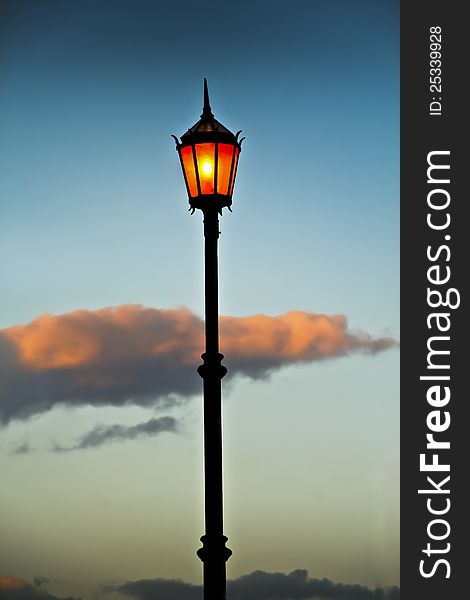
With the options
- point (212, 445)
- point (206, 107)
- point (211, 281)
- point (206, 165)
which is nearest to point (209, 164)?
point (206, 165)

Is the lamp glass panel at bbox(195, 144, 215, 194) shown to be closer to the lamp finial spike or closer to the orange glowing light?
the orange glowing light

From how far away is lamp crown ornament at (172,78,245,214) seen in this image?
7.47 metres

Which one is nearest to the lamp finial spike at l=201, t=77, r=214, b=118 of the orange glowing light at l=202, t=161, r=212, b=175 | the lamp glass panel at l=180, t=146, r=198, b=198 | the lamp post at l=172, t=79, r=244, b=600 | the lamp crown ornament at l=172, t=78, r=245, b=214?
the lamp post at l=172, t=79, r=244, b=600

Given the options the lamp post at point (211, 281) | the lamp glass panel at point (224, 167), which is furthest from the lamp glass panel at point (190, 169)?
the lamp glass panel at point (224, 167)

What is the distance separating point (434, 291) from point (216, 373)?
5.99 meters

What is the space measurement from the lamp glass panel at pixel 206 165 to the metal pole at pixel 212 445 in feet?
1.43

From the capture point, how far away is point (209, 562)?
22.1ft

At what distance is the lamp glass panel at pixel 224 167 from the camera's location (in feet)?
24.6

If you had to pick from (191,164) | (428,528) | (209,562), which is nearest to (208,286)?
(191,164)

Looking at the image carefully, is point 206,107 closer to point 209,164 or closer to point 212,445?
point 209,164

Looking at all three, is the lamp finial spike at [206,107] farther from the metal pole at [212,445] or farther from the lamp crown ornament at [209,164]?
the metal pole at [212,445]

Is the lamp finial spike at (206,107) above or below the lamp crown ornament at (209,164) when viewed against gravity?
above

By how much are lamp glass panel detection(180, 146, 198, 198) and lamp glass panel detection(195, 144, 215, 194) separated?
59 mm

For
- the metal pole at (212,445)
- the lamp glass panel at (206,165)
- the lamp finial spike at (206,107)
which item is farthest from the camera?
the lamp finial spike at (206,107)
